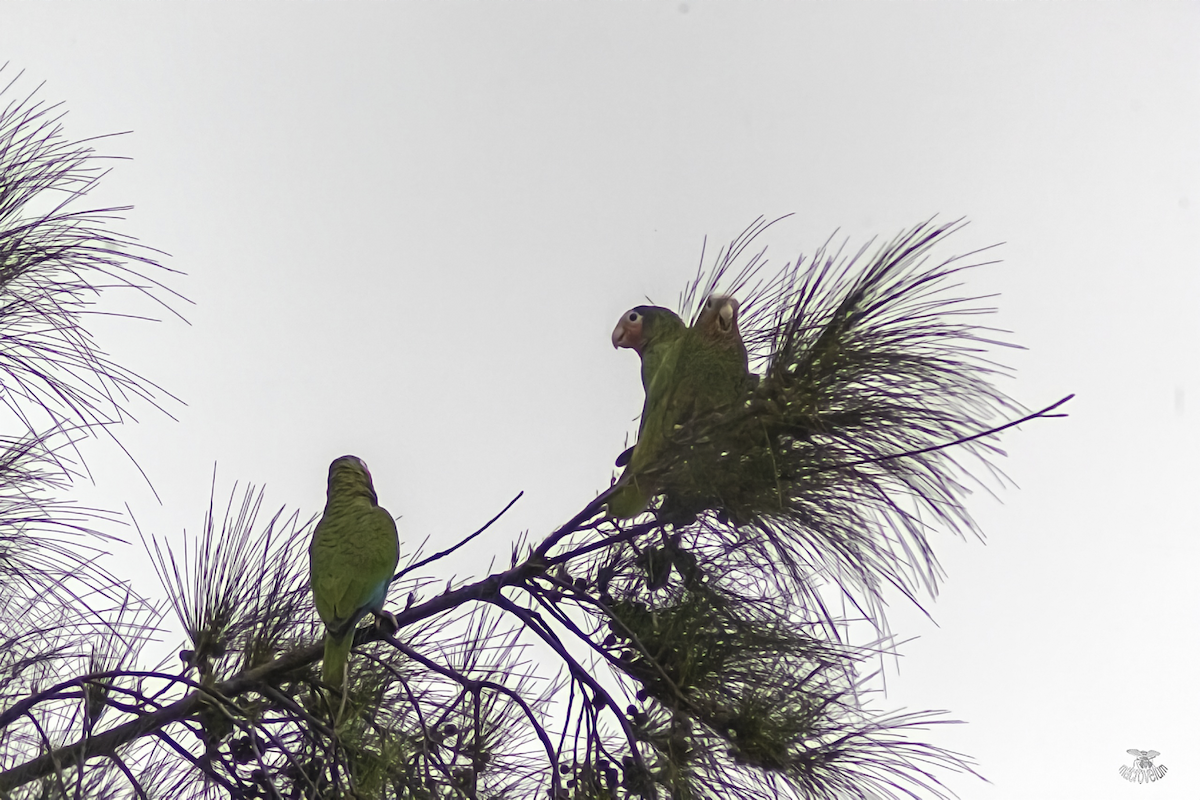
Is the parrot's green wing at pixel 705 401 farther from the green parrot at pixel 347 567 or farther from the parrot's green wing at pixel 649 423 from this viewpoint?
the green parrot at pixel 347 567

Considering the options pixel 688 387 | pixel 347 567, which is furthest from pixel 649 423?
pixel 347 567

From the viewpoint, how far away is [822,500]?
2.78 ft

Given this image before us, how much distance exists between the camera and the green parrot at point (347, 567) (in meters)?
0.91

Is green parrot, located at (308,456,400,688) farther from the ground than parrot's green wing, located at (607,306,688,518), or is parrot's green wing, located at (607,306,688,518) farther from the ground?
parrot's green wing, located at (607,306,688,518)

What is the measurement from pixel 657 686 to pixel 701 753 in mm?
85

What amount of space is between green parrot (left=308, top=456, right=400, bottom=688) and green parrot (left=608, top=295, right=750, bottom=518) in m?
0.29

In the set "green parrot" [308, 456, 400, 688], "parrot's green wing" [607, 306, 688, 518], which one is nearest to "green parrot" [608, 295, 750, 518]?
"parrot's green wing" [607, 306, 688, 518]

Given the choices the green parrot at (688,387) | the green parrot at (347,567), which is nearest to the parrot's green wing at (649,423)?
the green parrot at (688,387)

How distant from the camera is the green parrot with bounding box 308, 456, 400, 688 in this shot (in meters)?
0.91

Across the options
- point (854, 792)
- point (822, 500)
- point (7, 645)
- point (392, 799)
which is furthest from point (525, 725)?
point (7, 645)

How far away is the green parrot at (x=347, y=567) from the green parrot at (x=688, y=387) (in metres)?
0.29

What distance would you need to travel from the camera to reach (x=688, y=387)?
2.89ft

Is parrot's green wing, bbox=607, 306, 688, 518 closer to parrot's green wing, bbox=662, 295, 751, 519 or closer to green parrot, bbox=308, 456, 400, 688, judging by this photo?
parrot's green wing, bbox=662, 295, 751, 519

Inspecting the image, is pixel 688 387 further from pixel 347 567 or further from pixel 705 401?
pixel 347 567
